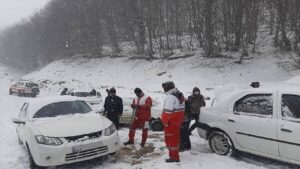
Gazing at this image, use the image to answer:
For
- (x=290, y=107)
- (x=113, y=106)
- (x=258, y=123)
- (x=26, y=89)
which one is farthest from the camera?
(x=26, y=89)

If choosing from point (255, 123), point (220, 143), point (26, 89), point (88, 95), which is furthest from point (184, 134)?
point (26, 89)

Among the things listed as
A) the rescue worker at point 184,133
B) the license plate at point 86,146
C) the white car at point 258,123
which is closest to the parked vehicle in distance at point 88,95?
the rescue worker at point 184,133

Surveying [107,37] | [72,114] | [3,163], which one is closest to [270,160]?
[72,114]

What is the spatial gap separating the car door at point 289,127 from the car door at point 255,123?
14 cm

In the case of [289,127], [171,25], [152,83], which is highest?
[171,25]

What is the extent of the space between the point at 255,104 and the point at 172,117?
163cm

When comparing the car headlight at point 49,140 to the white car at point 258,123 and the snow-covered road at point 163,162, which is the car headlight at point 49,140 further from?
the white car at point 258,123

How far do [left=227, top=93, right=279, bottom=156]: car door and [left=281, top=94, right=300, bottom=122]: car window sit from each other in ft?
0.71

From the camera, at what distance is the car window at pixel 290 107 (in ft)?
21.2

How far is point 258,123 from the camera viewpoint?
699cm

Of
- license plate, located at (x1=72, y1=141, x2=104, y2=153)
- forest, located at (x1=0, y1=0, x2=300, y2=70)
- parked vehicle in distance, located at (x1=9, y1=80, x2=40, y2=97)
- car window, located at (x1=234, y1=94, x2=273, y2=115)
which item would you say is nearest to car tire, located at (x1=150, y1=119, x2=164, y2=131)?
license plate, located at (x1=72, y1=141, x2=104, y2=153)

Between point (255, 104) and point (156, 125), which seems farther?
point (156, 125)

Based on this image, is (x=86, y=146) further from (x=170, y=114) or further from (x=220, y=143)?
(x=220, y=143)

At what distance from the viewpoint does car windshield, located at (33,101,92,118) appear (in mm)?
8641
